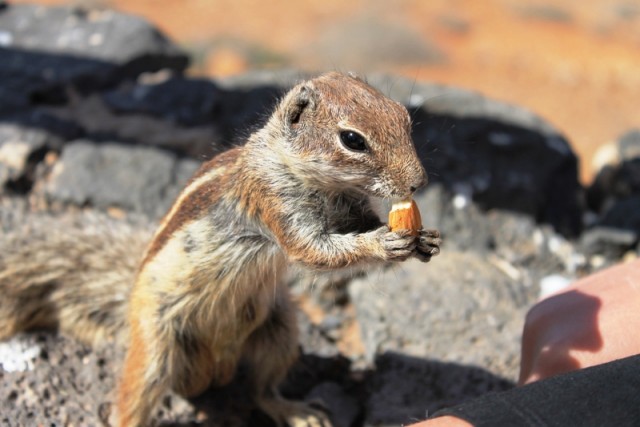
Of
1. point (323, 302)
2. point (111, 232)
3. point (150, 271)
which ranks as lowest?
point (323, 302)

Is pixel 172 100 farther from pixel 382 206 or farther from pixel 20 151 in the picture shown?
pixel 382 206

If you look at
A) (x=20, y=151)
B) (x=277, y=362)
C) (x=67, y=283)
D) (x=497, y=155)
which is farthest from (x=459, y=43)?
(x=67, y=283)

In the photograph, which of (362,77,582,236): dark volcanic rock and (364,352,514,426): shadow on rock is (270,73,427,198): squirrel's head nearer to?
(364,352,514,426): shadow on rock

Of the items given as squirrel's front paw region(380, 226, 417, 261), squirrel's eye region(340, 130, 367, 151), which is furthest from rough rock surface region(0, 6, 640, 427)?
squirrel's eye region(340, 130, 367, 151)

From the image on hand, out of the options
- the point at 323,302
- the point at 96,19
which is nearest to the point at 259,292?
the point at 323,302

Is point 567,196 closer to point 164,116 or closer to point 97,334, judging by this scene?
point 164,116

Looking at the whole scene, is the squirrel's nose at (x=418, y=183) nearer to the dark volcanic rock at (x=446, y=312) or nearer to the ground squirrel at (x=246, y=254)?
the ground squirrel at (x=246, y=254)

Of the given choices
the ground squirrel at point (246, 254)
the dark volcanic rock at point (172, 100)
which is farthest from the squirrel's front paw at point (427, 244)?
the dark volcanic rock at point (172, 100)
